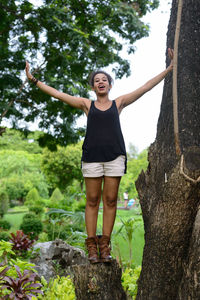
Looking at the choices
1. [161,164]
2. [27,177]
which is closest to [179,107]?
[161,164]

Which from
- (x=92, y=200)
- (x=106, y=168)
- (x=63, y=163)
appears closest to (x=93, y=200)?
(x=92, y=200)

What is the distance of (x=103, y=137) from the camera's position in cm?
283

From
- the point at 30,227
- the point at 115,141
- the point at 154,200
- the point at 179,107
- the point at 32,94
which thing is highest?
the point at 32,94

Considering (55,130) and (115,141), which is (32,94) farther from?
(115,141)

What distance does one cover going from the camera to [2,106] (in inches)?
250

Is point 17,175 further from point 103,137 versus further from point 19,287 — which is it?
point 103,137

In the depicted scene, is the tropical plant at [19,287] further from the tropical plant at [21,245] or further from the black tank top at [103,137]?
the tropical plant at [21,245]

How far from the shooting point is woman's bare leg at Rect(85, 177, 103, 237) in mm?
2883

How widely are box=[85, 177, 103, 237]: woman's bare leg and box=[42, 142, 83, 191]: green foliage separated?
1925 centimetres

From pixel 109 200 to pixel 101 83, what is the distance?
101cm

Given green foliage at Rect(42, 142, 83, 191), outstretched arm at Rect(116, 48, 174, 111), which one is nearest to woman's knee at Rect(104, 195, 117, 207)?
outstretched arm at Rect(116, 48, 174, 111)

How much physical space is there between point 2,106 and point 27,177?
20.8 m

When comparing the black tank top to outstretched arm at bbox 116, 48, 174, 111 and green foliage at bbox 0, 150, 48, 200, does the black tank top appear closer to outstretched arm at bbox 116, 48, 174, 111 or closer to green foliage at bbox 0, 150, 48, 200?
outstretched arm at bbox 116, 48, 174, 111

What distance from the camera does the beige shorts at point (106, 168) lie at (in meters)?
2.82
